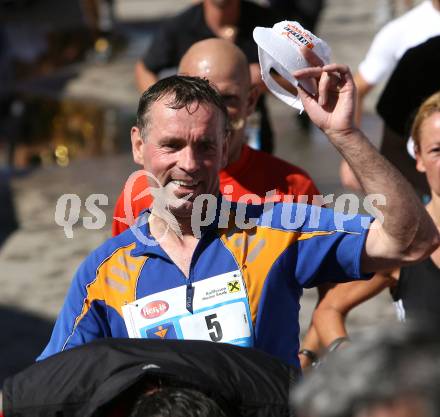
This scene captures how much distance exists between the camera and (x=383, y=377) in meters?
1.25

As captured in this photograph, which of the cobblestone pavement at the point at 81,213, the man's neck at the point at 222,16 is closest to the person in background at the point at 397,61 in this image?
the man's neck at the point at 222,16

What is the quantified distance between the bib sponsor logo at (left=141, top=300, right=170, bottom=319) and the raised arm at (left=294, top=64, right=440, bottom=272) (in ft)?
1.68

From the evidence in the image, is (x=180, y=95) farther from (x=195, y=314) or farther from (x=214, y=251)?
(x=195, y=314)

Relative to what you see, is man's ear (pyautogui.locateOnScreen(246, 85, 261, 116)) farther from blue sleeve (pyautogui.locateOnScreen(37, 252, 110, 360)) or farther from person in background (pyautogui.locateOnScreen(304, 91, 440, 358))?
blue sleeve (pyautogui.locateOnScreen(37, 252, 110, 360))

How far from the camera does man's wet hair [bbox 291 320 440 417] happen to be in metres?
1.24

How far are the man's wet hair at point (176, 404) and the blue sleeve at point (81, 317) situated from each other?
0.70 meters

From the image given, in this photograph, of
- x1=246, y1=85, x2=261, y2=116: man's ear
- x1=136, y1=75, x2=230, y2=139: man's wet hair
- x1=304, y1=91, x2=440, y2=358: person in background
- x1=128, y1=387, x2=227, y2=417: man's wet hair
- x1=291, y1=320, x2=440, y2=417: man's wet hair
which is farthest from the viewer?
x1=246, y1=85, x2=261, y2=116: man's ear

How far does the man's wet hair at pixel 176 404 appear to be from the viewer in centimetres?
197

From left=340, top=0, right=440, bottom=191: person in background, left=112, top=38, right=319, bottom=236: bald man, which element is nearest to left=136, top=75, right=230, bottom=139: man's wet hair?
left=112, top=38, right=319, bottom=236: bald man

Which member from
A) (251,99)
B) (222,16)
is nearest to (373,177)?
(251,99)

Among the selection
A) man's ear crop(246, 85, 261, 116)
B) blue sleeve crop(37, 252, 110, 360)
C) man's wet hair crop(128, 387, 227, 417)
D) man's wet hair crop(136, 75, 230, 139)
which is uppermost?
man's wet hair crop(136, 75, 230, 139)

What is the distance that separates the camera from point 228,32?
5578 millimetres

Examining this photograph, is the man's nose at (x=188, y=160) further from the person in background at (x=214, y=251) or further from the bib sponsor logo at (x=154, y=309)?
the bib sponsor logo at (x=154, y=309)

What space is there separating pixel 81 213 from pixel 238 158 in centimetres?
451
